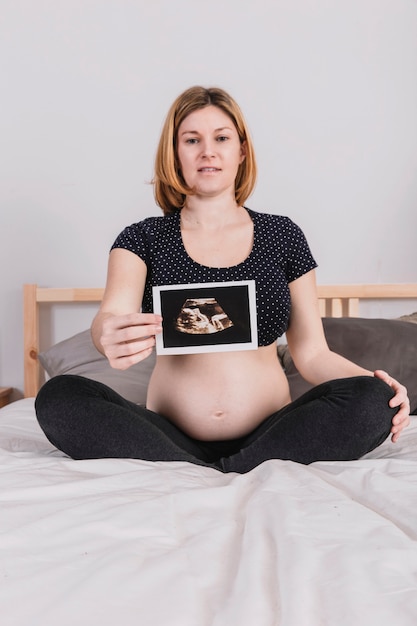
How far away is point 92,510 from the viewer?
2.93 ft

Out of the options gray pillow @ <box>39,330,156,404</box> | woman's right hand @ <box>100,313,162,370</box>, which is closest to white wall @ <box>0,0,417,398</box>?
gray pillow @ <box>39,330,156,404</box>

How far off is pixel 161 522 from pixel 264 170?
1.72 m

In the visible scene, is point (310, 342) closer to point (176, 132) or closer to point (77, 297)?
point (176, 132)

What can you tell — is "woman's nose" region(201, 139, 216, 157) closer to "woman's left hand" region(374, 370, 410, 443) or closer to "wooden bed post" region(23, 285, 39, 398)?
"woman's left hand" region(374, 370, 410, 443)

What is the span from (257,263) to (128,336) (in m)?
0.41

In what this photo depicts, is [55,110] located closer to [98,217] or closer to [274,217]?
[98,217]

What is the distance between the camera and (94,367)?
204 centimetres

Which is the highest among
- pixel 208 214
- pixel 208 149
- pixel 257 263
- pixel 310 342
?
pixel 208 149

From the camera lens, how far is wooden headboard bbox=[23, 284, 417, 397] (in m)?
2.31

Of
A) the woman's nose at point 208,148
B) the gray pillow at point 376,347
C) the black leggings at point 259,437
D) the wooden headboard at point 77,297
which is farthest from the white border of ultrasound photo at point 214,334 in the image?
the wooden headboard at point 77,297

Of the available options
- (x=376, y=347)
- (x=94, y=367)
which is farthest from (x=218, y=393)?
(x=94, y=367)

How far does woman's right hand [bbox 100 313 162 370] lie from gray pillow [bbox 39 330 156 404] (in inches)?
27.2

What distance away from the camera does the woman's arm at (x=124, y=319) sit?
1.21m

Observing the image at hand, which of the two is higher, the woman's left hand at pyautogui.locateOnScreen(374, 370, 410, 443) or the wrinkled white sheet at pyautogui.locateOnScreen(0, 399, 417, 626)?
the woman's left hand at pyautogui.locateOnScreen(374, 370, 410, 443)
